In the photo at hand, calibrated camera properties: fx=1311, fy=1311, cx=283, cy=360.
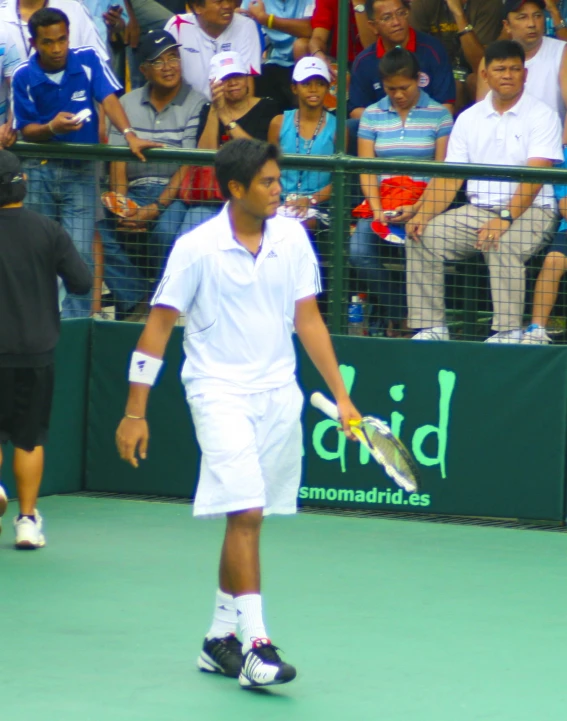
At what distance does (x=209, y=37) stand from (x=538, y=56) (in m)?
2.39

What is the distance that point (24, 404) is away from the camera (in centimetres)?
670

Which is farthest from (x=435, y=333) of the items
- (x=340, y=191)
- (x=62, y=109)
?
(x=62, y=109)

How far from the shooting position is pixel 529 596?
5953 millimetres

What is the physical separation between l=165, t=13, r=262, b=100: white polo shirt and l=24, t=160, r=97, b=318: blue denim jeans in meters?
1.47

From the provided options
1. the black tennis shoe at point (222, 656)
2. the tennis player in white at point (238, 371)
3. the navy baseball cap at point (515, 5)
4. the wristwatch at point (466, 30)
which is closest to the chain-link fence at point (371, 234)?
the navy baseball cap at point (515, 5)

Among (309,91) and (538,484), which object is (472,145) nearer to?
(309,91)

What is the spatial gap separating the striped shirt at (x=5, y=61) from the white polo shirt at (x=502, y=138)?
2.96m

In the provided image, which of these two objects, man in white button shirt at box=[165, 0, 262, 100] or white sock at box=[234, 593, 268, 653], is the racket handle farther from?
man in white button shirt at box=[165, 0, 262, 100]

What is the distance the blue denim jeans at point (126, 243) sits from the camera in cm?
798

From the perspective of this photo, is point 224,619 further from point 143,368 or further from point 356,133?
point 356,133

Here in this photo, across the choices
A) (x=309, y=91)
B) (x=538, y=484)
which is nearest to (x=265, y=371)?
(x=538, y=484)

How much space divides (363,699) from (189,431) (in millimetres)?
3627

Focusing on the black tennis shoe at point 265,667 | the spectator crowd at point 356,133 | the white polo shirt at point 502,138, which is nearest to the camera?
the black tennis shoe at point 265,667

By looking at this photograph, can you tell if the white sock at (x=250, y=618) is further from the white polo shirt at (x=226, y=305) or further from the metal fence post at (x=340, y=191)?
the metal fence post at (x=340, y=191)
